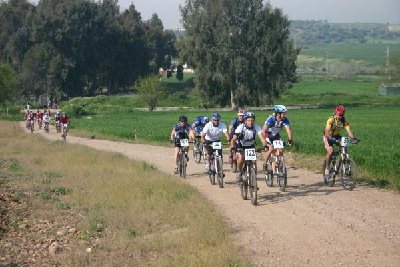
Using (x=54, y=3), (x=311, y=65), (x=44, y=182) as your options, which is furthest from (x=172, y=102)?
(x=311, y=65)

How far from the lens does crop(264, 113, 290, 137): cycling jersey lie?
15.0m

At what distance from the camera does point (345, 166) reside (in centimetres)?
1466

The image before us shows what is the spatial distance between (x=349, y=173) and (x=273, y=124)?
7.17 feet

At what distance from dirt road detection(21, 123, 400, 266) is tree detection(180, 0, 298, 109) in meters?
48.4

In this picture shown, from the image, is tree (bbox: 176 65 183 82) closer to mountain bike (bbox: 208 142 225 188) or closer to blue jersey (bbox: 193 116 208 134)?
blue jersey (bbox: 193 116 208 134)

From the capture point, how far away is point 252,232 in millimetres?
10359

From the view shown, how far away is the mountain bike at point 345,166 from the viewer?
14.5m

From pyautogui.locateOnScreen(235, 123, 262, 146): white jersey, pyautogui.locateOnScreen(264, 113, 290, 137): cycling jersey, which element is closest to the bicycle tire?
pyautogui.locateOnScreen(235, 123, 262, 146): white jersey

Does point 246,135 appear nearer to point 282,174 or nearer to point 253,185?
point 253,185

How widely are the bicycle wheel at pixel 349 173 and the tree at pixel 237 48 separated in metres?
49.1

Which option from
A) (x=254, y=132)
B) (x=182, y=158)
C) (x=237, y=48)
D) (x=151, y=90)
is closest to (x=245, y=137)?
(x=254, y=132)

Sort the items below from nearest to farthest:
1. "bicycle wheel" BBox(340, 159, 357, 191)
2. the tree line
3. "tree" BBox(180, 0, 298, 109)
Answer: "bicycle wheel" BBox(340, 159, 357, 191), "tree" BBox(180, 0, 298, 109), the tree line

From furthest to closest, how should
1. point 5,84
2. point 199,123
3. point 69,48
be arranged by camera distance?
point 69,48 < point 5,84 < point 199,123

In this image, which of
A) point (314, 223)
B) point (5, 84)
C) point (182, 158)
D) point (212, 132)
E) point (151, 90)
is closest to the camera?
point (314, 223)
